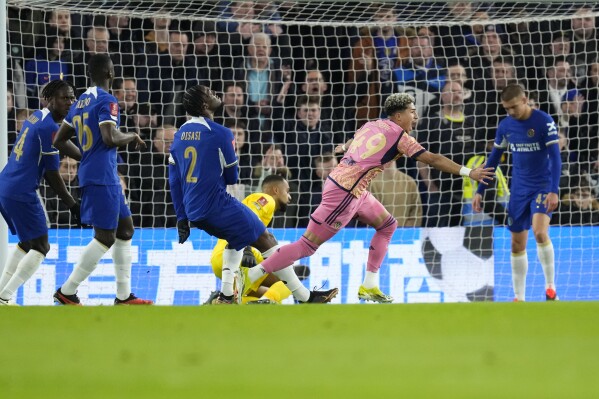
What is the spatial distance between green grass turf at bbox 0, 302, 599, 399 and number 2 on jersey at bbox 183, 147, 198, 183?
2087mm

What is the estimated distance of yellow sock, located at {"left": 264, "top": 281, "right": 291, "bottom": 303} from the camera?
26.4ft

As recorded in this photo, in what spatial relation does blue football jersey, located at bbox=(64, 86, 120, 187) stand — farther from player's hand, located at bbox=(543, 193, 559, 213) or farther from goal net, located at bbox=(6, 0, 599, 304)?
player's hand, located at bbox=(543, 193, 559, 213)

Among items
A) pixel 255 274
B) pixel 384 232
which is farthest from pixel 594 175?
pixel 255 274

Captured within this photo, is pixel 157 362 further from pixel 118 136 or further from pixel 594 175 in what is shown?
pixel 594 175

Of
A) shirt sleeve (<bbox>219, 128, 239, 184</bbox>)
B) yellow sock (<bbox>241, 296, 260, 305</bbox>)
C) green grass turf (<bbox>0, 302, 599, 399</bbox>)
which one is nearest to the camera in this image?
green grass turf (<bbox>0, 302, 599, 399</bbox>)

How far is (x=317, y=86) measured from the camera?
35.4 feet

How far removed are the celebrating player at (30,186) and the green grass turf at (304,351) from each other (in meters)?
2.15

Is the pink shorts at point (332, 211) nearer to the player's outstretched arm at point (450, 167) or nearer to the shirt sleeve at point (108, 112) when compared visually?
the player's outstretched arm at point (450, 167)

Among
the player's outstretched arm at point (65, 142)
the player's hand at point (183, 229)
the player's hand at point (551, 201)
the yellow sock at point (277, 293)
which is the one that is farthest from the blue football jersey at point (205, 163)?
the player's hand at point (551, 201)

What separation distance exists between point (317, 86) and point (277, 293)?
3300 millimetres

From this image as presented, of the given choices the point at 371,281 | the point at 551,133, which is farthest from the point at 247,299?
the point at 551,133

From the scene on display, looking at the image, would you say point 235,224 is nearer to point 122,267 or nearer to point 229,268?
point 229,268

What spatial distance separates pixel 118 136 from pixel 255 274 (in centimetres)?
134

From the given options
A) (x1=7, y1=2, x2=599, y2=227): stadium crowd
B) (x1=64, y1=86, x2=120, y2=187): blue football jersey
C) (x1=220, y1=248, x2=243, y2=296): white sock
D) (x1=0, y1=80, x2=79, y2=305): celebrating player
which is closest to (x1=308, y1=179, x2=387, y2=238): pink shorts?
(x1=220, y1=248, x2=243, y2=296): white sock
